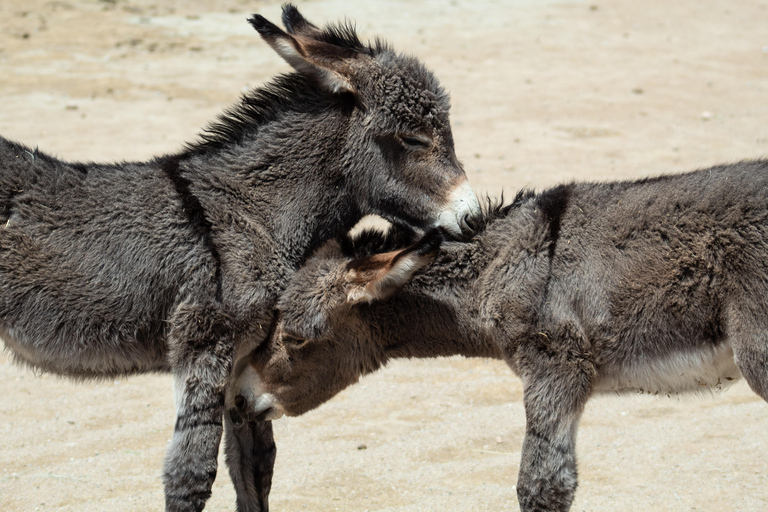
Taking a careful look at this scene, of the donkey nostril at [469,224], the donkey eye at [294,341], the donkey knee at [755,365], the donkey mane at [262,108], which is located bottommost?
the donkey eye at [294,341]

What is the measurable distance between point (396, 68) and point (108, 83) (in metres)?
10.2

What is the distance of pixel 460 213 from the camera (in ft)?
16.2

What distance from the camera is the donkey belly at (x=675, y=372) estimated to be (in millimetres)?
4559

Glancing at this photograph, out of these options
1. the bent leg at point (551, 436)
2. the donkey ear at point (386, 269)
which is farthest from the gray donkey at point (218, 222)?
the bent leg at point (551, 436)

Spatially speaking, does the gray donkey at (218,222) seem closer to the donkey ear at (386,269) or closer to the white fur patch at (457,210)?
the white fur patch at (457,210)

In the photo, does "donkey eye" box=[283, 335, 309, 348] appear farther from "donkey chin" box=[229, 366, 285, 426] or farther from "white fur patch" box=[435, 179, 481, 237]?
"white fur patch" box=[435, 179, 481, 237]

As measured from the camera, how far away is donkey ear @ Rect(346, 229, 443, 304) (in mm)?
4520

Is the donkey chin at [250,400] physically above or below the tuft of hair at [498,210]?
below

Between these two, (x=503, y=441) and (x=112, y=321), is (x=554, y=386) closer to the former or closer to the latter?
(x=503, y=441)

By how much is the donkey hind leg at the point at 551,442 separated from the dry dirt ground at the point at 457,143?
0.90 m

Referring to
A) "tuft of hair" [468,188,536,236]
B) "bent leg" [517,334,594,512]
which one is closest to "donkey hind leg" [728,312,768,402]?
"bent leg" [517,334,594,512]

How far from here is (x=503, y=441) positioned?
627 centimetres

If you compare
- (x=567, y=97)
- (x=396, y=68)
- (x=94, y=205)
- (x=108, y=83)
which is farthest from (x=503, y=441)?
(x=108, y=83)

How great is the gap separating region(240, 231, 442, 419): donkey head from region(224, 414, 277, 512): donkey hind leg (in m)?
0.27
